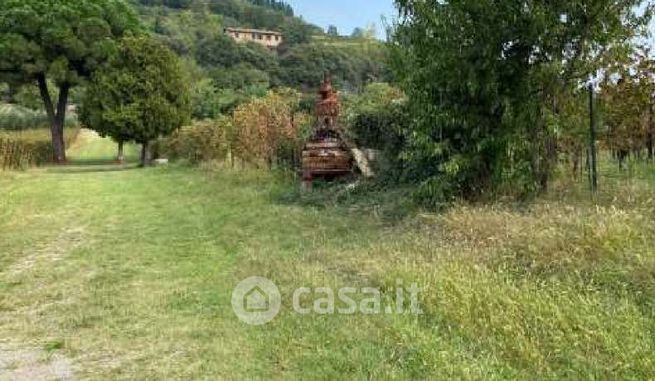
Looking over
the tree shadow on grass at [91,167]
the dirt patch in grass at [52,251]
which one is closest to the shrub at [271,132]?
the dirt patch in grass at [52,251]

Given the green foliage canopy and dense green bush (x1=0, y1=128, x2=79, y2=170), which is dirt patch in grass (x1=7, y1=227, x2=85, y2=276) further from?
the green foliage canopy

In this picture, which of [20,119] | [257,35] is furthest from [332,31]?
[20,119]

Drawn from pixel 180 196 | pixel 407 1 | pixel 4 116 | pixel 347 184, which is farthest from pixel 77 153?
pixel 407 1

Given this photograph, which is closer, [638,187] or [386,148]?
[638,187]

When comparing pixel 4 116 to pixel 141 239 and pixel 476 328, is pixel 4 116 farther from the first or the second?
pixel 476 328

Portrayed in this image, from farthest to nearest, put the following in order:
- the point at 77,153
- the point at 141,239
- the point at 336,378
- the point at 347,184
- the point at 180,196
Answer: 1. the point at 77,153
2. the point at 180,196
3. the point at 347,184
4. the point at 141,239
5. the point at 336,378

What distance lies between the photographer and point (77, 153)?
130ft

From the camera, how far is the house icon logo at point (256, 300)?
185 inches

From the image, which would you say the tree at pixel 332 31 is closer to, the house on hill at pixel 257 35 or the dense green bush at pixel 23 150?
the house on hill at pixel 257 35

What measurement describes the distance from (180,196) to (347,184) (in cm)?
→ 416

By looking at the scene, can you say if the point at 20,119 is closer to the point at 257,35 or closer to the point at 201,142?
the point at 201,142

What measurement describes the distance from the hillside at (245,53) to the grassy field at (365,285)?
1461cm

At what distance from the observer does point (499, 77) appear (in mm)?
7793

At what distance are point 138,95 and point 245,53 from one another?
45.0m
